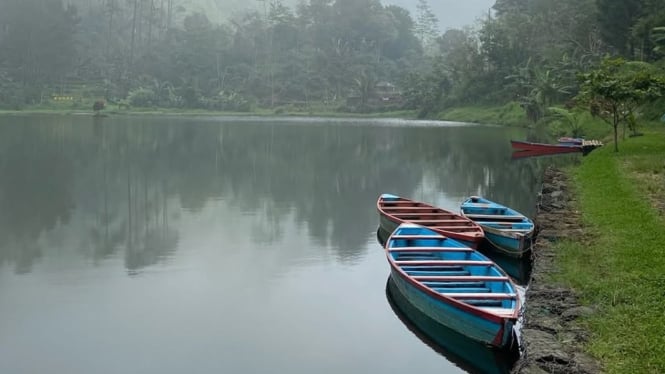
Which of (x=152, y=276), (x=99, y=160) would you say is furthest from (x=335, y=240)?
(x=99, y=160)

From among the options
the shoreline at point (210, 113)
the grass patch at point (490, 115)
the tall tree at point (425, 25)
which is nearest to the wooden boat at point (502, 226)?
the grass patch at point (490, 115)

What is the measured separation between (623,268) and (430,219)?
547cm

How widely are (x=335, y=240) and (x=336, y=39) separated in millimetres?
79576

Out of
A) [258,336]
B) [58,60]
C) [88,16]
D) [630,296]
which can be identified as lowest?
[258,336]

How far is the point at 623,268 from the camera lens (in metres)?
8.64

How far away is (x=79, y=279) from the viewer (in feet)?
37.0

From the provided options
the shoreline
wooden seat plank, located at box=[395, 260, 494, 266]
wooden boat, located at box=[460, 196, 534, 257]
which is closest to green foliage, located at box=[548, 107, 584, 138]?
wooden boat, located at box=[460, 196, 534, 257]

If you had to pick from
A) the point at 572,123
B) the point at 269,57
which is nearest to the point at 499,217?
the point at 572,123

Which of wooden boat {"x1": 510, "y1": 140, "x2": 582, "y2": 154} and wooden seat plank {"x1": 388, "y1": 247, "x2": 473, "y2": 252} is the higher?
wooden boat {"x1": 510, "y1": 140, "x2": 582, "y2": 154}

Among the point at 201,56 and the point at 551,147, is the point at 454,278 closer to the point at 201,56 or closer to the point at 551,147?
the point at 551,147

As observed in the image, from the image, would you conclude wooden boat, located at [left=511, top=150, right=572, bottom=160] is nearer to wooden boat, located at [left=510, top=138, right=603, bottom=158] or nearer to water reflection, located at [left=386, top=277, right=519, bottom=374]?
wooden boat, located at [left=510, top=138, right=603, bottom=158]

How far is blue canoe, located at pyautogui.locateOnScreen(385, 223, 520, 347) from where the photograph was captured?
7844 mm

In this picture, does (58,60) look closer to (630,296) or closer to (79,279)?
(79,279)

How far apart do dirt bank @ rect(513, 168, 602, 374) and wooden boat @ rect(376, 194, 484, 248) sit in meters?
1.16
